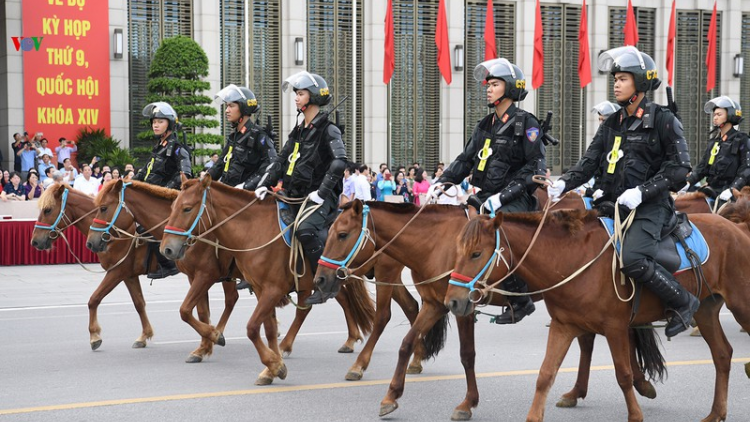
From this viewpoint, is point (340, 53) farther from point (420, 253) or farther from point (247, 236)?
point (420, 253)

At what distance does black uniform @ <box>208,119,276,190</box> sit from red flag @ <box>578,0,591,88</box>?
2559 centimetres

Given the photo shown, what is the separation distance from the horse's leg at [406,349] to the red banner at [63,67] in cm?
2177

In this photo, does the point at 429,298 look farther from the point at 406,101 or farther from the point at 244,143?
the point at 406,101

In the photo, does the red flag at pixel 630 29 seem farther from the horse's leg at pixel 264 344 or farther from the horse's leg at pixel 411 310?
the horse's leg at pixel 264 344

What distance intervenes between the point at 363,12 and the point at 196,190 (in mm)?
25209

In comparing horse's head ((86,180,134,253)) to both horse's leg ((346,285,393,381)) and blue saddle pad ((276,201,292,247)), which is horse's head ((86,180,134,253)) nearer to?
blue saddle pad ((276,201,292,247))

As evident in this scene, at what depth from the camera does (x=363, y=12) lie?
34250mm

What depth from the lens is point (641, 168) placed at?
26.1 feet

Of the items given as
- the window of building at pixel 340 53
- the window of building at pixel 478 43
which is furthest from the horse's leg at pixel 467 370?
the window of building at pixel 478 43

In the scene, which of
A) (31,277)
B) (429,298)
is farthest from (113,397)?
(31,277)

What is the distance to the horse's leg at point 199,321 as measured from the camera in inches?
408

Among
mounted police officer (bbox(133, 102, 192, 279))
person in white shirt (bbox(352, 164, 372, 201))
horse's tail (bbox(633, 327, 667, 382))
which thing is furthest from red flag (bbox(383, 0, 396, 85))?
horse's tail (bbox(633, 327, 667, 382))

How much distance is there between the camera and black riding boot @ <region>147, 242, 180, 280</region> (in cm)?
1185

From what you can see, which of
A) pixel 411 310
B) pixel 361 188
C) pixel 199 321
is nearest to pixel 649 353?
pixel 411 310
